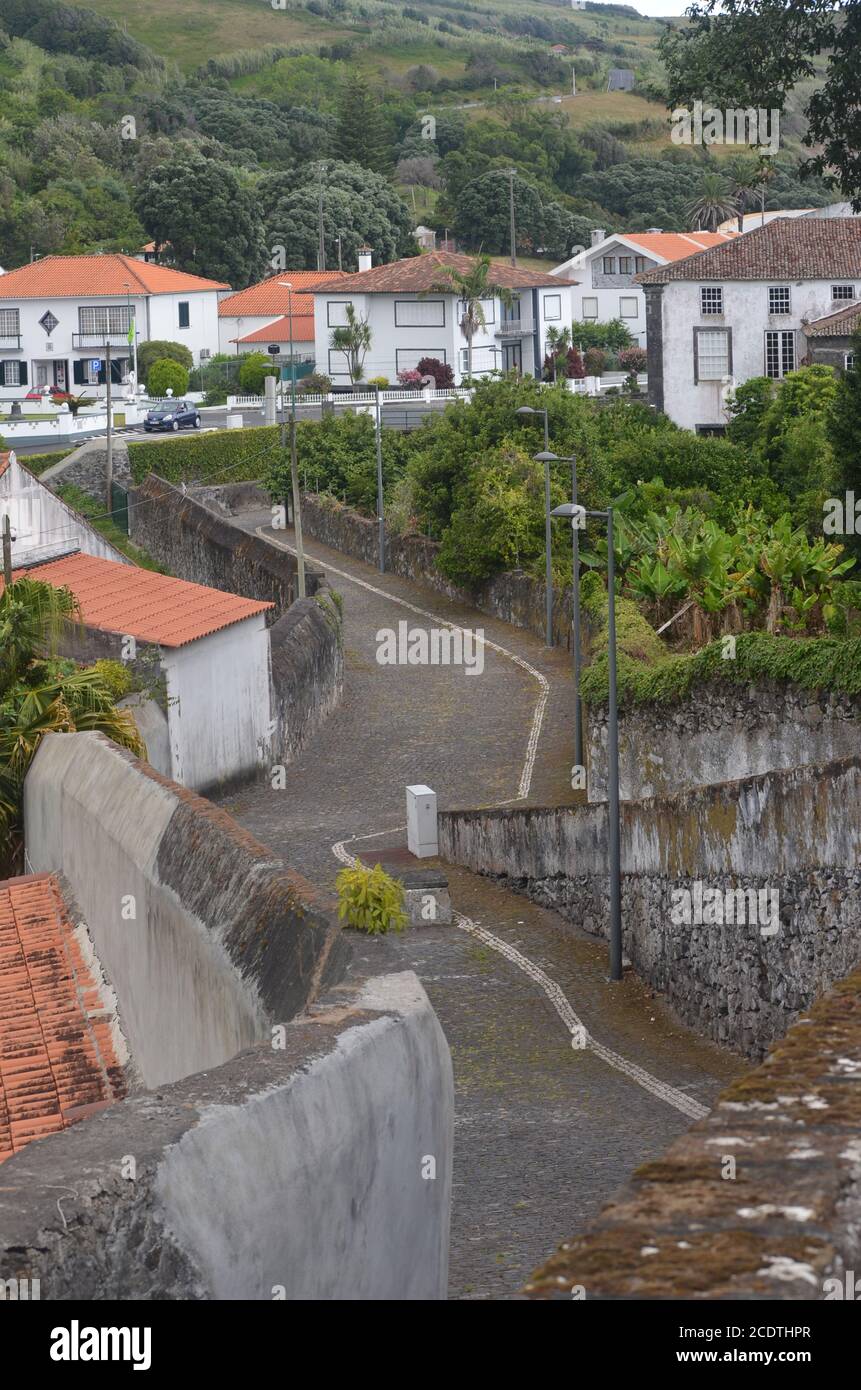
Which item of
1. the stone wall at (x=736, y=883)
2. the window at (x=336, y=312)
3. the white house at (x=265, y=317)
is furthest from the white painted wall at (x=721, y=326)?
the stone wall at (x=736, y=883)

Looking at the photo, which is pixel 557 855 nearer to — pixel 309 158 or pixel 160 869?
pixel 160 869

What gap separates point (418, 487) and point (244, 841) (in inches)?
1690

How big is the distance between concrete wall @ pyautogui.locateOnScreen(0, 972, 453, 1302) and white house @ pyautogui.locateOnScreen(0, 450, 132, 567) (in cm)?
3173

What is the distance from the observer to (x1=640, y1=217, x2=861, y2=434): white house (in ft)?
209

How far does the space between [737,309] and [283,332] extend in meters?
35.7

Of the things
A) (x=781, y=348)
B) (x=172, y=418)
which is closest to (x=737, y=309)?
(x=781, y=348)

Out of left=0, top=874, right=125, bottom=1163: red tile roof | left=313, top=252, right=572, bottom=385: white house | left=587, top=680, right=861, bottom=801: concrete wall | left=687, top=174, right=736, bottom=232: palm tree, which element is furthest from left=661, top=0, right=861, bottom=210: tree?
left=687, top=174, right=736, bottom=232: palm tree

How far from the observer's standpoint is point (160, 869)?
557 inches

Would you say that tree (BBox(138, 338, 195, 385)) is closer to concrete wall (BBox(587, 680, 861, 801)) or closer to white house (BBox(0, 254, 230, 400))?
white house (BBox(0, 254, 230, 400))

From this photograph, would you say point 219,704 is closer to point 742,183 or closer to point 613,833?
point 613,833

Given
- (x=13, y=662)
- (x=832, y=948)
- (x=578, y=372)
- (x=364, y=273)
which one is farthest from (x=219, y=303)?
(x=832, y=948)

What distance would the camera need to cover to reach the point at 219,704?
36.6 meters

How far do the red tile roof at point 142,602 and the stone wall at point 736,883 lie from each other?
10024mm

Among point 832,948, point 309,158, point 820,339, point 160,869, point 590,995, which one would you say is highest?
point 309,158
